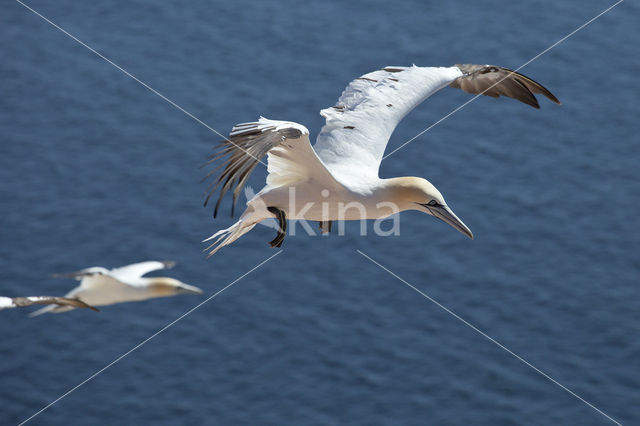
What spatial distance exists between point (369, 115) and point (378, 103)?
30cm

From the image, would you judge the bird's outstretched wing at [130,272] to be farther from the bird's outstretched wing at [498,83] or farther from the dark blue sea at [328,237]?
the dark blue sea at [328,237]

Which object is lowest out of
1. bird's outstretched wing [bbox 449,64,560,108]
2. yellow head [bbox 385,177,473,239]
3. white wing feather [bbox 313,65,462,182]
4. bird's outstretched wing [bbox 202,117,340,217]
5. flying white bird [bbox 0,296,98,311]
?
flying white bird [bbox 0,296,98,311]

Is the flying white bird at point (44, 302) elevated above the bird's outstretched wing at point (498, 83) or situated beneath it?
situated beneath

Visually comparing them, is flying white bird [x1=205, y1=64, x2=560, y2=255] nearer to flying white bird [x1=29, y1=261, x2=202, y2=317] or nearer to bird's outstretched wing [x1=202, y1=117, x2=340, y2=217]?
bird's outstretched wing [x1=202, y1=117, x2=340, y2=217]

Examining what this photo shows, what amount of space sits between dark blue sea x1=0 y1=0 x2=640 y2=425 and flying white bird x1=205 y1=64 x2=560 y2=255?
1667 cm

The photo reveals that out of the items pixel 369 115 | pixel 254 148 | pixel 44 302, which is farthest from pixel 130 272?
pixel 254 148

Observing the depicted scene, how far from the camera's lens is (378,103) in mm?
17469

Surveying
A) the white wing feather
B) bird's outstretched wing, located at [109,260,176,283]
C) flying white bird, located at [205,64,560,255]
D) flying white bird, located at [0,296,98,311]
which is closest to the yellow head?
flying white bird, located at [205,64,560,255]

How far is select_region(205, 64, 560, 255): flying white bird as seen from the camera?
14.3m

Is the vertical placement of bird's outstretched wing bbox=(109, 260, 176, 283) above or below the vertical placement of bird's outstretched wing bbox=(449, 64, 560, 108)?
below

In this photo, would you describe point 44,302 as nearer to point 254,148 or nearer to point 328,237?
point 254,148

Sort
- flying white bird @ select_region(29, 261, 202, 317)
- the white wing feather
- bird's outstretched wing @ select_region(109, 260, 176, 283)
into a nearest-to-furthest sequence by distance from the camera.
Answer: the white wing feather
flying white bird @ select_region(29, 261, 202, 317)
bird's outstretched wing @ select_region(109, 260, 176, 283)

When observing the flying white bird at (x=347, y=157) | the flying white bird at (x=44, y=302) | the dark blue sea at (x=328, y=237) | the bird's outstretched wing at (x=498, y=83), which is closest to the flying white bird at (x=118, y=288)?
the flying white bird at (x=44, y=302)

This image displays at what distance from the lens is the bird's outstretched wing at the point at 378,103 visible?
16.6 metres
